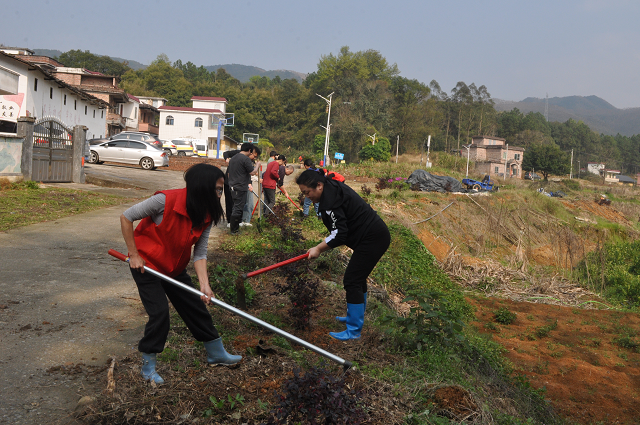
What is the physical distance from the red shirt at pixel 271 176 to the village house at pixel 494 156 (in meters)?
55.0

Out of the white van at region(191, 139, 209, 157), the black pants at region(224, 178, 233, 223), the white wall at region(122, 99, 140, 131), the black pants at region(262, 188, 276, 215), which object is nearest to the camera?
the black pants at region(224, 178, 233, 223)

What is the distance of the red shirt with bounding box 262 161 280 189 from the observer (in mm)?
10570

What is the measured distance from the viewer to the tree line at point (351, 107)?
59125 mm

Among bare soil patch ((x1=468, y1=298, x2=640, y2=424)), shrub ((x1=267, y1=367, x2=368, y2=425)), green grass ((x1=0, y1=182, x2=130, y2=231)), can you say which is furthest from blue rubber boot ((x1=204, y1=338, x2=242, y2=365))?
green grass ((x1=0, y1=182, x2=130, y2=231))

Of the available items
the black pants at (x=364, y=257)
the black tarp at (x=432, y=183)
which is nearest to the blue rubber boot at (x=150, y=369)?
the black pants at (x=364, y=257)

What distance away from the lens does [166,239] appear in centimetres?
332

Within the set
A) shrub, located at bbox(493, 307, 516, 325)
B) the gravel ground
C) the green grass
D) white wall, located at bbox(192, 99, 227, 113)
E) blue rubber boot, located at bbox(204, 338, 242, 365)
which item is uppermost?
white wall, located at bbox(192, 99, 227, 113)

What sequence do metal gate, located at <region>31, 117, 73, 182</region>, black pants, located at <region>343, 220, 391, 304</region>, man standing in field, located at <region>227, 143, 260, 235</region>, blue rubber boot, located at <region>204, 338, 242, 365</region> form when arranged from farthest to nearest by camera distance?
1. metal gate, located at <region>31, 117, 73, 182</region>
2. man standing in field, located at <region>227, 143, 260, 235</region>
3. black pants, located at <region>343, 220, 391, 304</region>
4. blue rubber boot, located at <region>204, 338, 242, 365</region>

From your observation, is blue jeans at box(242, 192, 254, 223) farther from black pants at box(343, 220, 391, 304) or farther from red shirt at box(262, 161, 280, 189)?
black pants at box(343, 220, 391, 304)

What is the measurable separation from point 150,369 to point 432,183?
2406 centimetres

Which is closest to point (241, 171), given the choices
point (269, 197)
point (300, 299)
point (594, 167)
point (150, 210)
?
point (269, 197)

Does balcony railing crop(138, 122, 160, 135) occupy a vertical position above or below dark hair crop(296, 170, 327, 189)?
above

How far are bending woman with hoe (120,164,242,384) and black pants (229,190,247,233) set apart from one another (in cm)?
556

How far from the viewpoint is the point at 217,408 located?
10.5ft
